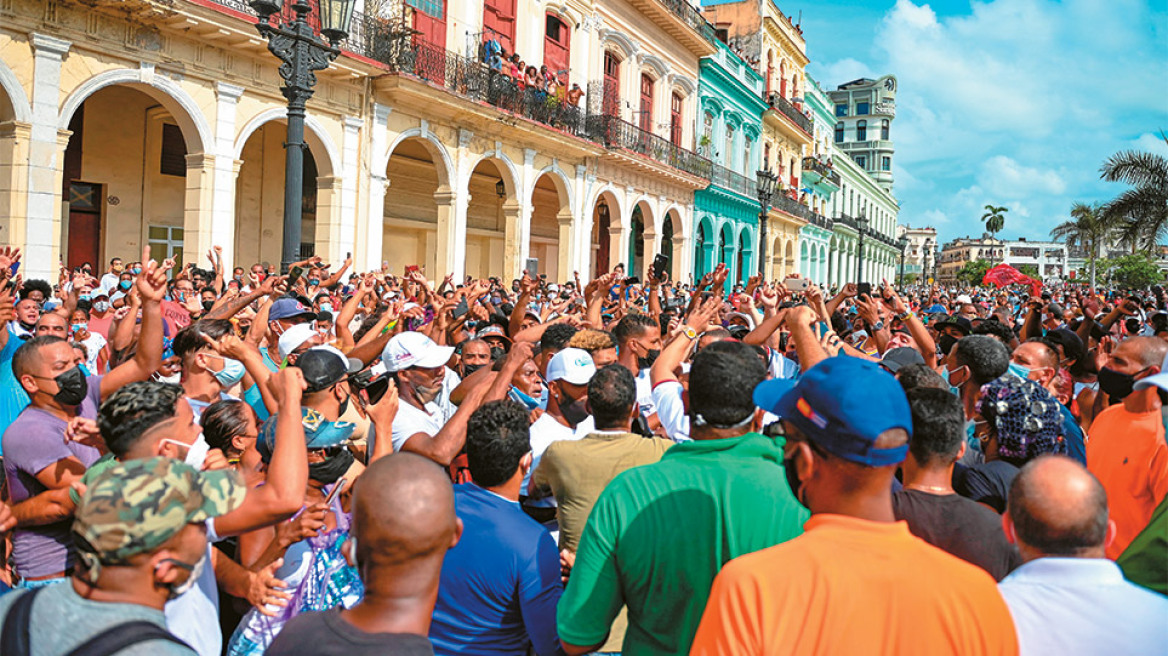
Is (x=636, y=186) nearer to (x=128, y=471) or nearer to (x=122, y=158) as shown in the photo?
(x=122, y=158)

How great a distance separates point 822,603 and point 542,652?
1.17 m

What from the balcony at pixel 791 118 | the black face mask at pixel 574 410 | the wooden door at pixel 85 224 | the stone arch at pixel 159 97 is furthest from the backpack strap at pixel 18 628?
the balcony at pixel 791 118

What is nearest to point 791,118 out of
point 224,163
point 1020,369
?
point 224,163

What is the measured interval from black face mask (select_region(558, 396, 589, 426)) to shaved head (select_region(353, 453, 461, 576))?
1886mm

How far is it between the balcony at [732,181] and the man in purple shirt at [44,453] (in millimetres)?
28689

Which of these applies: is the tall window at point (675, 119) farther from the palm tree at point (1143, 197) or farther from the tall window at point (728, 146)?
the palm tree at point (1143, 197)

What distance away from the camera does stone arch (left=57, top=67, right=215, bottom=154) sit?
11.6m

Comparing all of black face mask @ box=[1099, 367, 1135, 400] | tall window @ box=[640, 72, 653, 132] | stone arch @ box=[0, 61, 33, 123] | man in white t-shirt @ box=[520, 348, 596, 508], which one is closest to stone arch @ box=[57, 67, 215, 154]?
stone arch @ box=[0, 61, 33, 123]

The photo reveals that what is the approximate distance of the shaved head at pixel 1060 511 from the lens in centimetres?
183

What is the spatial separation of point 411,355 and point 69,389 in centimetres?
153

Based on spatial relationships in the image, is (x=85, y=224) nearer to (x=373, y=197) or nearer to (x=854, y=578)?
(x=373, y=197)

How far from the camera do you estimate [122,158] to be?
622 inches

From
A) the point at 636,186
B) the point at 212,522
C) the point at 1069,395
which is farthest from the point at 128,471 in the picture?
the point at 636,186

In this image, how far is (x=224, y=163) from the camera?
1356cm
